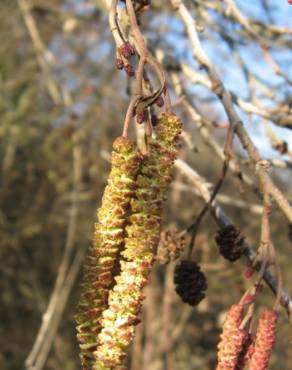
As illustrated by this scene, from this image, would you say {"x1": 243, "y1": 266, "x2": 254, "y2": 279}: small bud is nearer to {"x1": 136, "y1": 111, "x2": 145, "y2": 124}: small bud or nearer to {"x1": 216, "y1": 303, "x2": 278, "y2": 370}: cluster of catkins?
{"x1": 216, "y1": 303, "x2": 278, "y2": 370}: cluster of catkins

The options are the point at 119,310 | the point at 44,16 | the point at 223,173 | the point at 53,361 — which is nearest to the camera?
the point at 119,310

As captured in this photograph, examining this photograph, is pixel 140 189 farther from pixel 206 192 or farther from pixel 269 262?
pixel 206 192

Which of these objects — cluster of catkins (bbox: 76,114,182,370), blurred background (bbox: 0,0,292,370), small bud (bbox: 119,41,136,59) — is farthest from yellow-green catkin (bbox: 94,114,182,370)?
blurred background (bbox: 0,0,292,370)

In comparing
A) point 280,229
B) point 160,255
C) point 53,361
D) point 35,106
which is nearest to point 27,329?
point 53,361

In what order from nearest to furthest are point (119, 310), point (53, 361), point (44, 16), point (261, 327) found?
1. point (119, 310)
2. point (261, 327)
3. point (53, 361)
4. point (44, 16)

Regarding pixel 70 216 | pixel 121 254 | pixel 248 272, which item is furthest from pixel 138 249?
pixel 70 216
